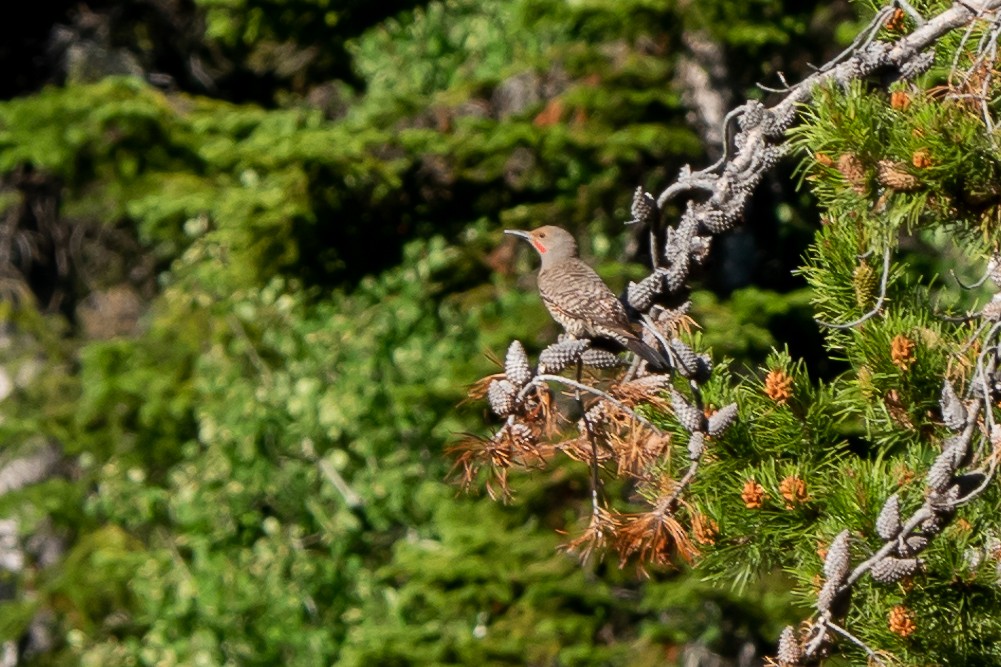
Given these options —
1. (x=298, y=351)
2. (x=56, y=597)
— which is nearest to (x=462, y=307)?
(x=298, y=351)

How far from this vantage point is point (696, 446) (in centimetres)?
289

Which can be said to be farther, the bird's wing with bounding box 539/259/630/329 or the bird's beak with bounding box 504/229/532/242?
the bird's beak with bounding box 504/229/532/242

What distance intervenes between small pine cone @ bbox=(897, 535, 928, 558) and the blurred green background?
139 inches

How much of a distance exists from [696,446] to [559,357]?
33 cm

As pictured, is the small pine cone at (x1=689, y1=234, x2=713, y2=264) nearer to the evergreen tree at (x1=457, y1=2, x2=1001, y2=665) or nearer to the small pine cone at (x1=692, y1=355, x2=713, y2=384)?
the evergreen tree at (x1=457, y1=2, x2=1001, y2=665)

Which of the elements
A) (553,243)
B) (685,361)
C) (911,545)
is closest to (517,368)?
(685,361)

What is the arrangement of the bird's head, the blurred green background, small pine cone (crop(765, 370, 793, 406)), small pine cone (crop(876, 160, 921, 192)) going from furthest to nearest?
the blurred green background
the bird's head
small pine cone (crop(765, 370, 793, 406))
small pine cone (crop(876, 160, 921, 192))

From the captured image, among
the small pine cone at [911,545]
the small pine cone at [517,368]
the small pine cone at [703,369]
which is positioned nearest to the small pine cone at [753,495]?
the small pine cone at [703,369]

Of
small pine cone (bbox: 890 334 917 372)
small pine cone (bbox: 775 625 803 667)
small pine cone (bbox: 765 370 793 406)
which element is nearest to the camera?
small pine cone (bbox: 775 625 803 667)

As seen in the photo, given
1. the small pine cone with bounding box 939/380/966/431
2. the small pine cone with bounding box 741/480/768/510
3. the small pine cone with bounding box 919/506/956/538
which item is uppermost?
the small pine cone with bounding box 939/380/966/431

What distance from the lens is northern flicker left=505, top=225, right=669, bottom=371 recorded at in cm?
306

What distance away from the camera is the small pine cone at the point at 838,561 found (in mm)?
2730

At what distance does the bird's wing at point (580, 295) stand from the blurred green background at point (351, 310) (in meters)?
1.80

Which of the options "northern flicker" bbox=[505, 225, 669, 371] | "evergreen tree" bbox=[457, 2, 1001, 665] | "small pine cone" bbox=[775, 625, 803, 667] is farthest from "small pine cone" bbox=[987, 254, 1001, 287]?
"small pine cone" bbox=[775, 625, 803, 667]
